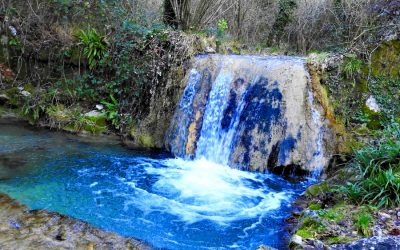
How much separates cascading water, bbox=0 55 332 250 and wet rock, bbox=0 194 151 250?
20 centimetres

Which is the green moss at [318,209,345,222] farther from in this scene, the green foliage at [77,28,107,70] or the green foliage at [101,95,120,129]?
the green foliage at [77,28,107,70]

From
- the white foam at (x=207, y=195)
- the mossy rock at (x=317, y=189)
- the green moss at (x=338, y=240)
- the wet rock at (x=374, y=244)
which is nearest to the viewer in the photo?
the wet rock at (x=374, y=244)

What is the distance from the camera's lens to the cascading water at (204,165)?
480 centimetres

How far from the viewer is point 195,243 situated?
4371 millimetres

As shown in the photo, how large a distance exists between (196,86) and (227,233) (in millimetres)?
3958

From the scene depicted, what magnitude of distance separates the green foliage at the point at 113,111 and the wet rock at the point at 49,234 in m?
3.89

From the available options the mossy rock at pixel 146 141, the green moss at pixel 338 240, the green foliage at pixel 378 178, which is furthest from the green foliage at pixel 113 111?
the green moss at pixel 338 240

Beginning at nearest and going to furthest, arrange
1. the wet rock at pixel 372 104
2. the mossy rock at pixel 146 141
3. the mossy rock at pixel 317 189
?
1. the mossy rock at pixel 317 189
2. the wet rock at pixel 372 104
3. the mossy rock at pixel 146 141

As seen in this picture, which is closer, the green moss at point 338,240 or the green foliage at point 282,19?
the green moss at point 338,240

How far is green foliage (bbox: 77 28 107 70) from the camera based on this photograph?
29.4 feet

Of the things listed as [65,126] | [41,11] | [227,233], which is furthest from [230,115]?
[41,11]

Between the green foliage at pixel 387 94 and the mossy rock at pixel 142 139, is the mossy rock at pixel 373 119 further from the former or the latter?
the mossy rock at pixel 142 139

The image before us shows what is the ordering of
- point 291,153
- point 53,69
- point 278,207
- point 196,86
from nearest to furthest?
point 278,207 → point 291,153 → point 196,86 → point 53,69

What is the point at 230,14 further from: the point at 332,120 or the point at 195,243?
the point at 195,243
